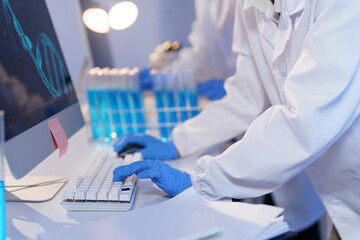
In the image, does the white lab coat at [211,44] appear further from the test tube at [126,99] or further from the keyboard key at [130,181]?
the keyboard key at [130,181]

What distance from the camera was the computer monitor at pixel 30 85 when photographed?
82 centimetres

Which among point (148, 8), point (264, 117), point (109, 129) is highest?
point (148, 8)

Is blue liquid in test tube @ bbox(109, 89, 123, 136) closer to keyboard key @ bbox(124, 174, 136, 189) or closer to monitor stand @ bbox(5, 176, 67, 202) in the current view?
monitor stand @ bbox(5, 176, 67, 202)

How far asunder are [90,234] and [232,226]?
0.33 metres

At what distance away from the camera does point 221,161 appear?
37.9 inches

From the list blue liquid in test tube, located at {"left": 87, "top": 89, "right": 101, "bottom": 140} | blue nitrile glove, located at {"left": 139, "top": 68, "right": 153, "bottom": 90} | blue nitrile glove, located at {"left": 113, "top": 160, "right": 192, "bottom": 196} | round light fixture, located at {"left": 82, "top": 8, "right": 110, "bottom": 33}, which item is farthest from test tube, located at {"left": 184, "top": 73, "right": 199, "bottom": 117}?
blue nitrile glove, located at {"left": 113, "top": 160, "right": 192, "bottom": 196}

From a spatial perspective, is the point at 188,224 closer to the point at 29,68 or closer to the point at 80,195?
the point at 80,195

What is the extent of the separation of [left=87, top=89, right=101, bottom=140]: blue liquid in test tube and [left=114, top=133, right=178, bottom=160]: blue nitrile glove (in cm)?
27

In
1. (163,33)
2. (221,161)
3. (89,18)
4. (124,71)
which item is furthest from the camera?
(163,33)

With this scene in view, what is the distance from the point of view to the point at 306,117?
2.88 ft

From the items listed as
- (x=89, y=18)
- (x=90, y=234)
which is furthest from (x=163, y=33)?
(x=90, y=234)

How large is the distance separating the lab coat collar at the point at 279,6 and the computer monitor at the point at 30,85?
72cm

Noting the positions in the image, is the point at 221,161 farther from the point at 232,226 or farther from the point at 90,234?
the point at 90,234

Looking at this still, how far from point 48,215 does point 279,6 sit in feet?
3.17
